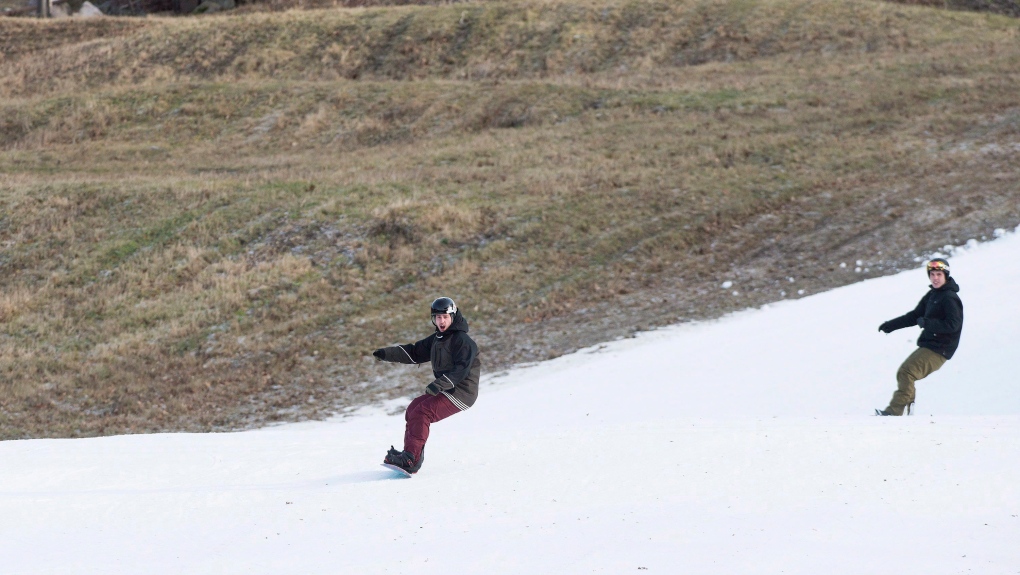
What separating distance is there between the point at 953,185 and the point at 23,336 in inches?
851

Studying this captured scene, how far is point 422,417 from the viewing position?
928 cm

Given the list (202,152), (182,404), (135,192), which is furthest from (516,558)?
(202,152)

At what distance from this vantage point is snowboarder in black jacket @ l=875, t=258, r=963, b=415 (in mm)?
11086

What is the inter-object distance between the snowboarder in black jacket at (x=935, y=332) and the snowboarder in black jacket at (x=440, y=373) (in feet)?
16.4

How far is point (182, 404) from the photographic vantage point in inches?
669

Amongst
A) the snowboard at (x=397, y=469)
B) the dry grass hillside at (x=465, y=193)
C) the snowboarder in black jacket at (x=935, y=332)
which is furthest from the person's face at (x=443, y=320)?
the dry grass hillside at (x=465, y=193)

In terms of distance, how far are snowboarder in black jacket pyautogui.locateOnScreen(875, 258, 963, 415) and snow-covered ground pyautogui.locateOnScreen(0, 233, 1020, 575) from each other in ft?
2.88

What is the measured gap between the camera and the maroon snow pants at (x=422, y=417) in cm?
926

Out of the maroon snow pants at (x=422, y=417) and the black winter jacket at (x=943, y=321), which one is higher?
the black winter jacket at (x=943, y=321)

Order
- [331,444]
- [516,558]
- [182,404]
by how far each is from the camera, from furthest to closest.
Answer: [182,404], [331,444], [516,558]

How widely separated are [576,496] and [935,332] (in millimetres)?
5311

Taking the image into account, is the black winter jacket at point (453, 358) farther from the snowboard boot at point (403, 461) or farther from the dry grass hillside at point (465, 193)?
the dry grass hillside at point (465, 193)

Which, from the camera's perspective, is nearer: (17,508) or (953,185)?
(17,508)

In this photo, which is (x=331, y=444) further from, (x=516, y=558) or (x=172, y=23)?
(x=172, y=23)
